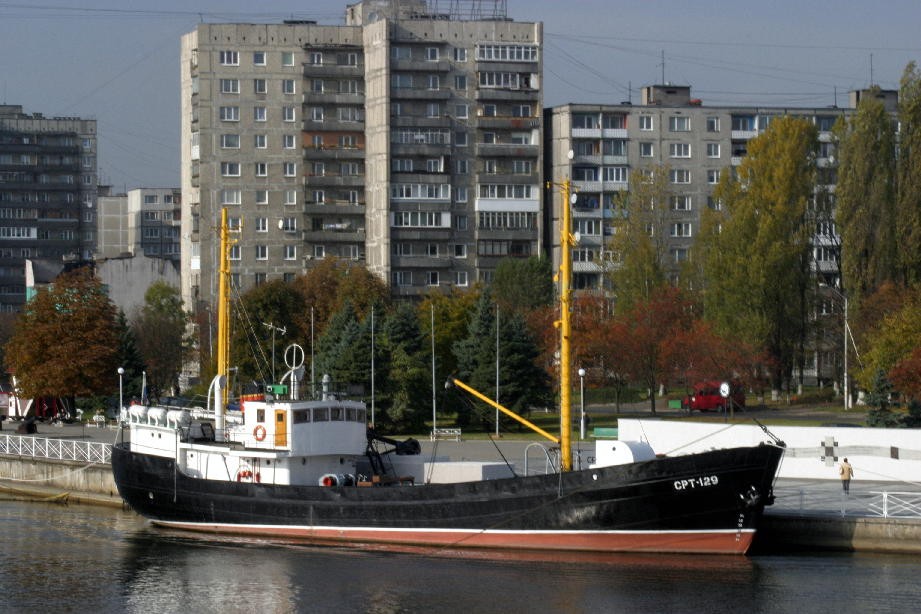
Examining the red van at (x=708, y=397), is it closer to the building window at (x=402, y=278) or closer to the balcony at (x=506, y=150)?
the building window at (x=402, y=278)

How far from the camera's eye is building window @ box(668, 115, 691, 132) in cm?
10331

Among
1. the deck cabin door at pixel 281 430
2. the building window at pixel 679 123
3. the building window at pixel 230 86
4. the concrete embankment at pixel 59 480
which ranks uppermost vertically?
the building window at pixel 230 86

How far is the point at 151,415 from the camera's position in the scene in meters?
41.4

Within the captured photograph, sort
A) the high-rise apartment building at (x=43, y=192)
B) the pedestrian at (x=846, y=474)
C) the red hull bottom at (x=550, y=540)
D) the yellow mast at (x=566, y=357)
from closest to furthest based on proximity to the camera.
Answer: the red hull bottom at (x=550, y=540), the yellow mast at (x=566, y=357), the pedestrian at (x=846, y=474), the high-rise apartment building at (x=43, y=192)

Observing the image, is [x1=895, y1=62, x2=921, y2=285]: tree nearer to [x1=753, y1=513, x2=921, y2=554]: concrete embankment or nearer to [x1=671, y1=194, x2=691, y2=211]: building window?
[x1=671, y1=194, x2=691, y2=211]: building window

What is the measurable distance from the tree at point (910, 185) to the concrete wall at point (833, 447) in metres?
32.4

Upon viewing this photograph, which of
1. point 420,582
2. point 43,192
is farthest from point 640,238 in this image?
point 43,192

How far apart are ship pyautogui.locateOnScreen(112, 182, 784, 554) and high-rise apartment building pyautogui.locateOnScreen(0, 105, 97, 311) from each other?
124 metres

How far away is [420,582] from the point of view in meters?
32.4

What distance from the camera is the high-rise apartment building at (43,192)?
160375 millimetres

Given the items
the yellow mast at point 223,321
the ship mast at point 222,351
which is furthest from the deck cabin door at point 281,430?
the yellow mast at point 223,321

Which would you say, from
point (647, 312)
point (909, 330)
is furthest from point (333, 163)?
point (909, 330)

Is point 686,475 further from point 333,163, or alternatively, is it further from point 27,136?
point 27,136

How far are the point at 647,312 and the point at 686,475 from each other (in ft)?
132
